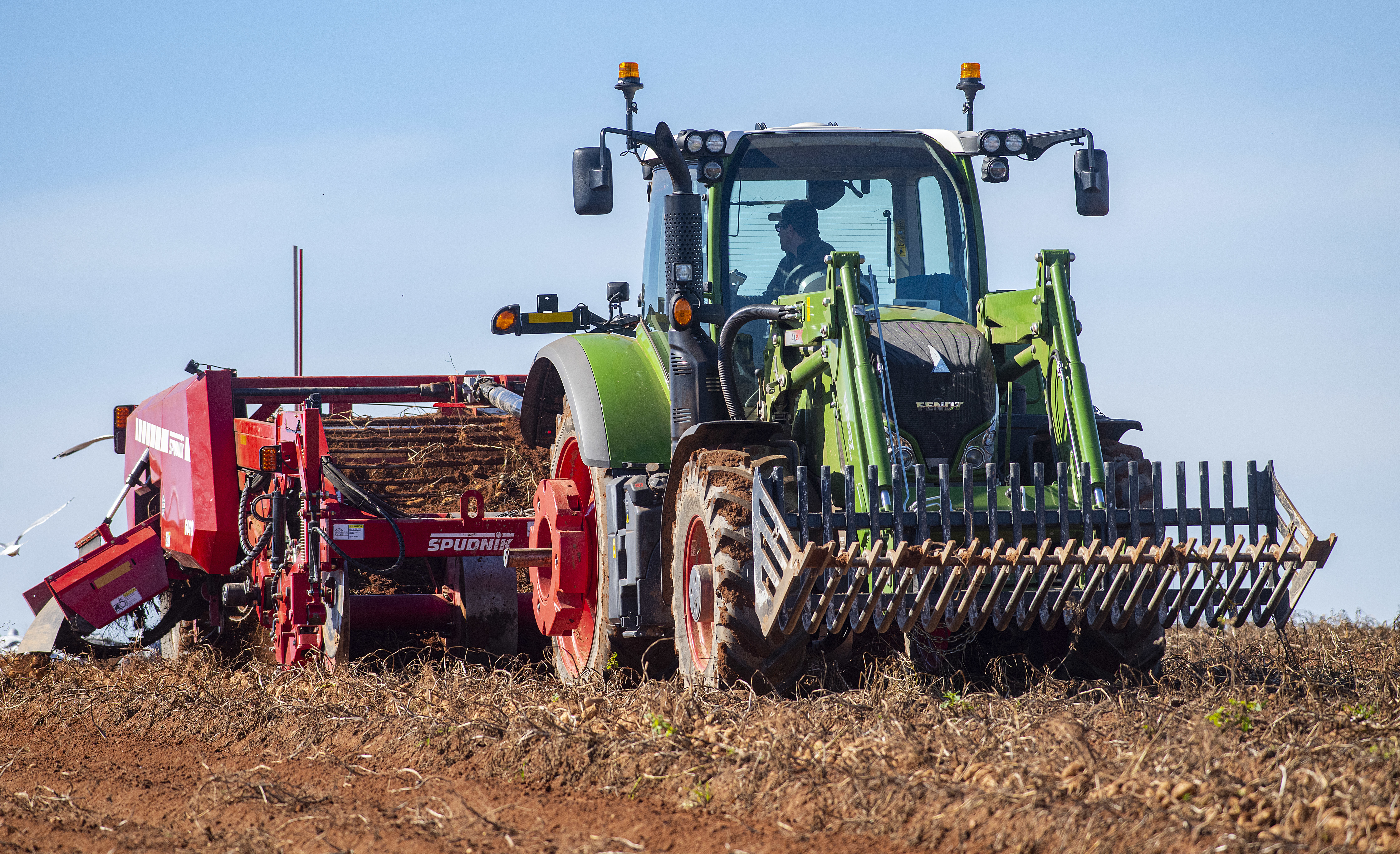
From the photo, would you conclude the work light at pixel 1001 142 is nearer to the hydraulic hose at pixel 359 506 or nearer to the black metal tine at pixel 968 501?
the black metal tine at pixel 968 501

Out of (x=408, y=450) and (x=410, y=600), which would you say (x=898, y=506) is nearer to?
(x=410, y=600)

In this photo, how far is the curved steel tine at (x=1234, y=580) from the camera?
5.54 m

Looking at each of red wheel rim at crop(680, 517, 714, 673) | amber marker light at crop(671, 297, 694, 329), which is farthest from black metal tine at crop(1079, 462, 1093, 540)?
amber marker light at crop(671, 297, 694, 329)

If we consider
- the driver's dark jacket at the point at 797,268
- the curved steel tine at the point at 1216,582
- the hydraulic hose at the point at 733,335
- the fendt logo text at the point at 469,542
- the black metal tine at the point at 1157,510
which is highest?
the driver's dark jacket at the point at 797,268

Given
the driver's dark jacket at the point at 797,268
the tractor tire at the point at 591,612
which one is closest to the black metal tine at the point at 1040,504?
the driver's dark jacket at the point at 797,268

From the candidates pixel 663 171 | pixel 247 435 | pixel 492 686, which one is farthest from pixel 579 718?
pixel 247 435

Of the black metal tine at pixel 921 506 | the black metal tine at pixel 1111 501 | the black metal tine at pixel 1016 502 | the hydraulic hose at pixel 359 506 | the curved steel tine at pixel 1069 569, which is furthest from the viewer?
the hydraulic hose at pixel 359 506

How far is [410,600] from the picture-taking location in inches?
321

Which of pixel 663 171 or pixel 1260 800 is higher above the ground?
pixel 663 171

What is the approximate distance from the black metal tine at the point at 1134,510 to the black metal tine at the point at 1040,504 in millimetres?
330

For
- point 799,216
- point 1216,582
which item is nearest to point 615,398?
point 799,216

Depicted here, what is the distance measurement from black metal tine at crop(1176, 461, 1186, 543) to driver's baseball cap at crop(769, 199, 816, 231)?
2.07 m

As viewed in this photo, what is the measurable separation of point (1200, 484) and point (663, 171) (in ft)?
10.3

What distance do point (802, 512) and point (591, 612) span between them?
8.19 feet
